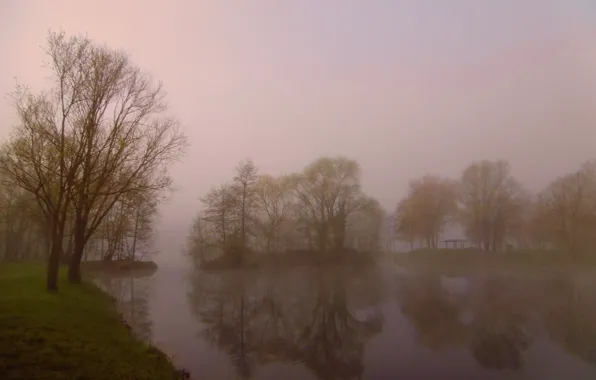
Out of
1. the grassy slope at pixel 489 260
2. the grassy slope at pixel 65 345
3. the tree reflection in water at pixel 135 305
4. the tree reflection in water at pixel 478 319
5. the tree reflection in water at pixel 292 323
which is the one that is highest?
the grassy slope at pixel 489 260

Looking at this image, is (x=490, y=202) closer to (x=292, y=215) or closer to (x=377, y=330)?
(x=292, y=215)

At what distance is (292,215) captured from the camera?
41.9m

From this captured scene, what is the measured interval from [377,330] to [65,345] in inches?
398

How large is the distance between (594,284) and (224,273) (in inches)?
1120

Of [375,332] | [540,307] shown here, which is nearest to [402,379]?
[375,332]

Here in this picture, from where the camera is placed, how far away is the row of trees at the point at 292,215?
38.9 m

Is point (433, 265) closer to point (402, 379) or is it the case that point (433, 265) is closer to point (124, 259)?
point (124, 259)

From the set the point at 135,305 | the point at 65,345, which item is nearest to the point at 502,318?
the point at 65,345

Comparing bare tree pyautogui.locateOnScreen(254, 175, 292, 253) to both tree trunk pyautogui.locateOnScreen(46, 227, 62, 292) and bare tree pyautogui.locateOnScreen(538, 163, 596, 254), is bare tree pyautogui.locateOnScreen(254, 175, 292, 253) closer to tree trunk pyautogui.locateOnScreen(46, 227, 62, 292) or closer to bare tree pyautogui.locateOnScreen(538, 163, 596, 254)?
tree trunk pyautogui.locateOnScreen(46, 227, 62, 292)

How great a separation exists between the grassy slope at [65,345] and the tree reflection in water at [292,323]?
284 centimetres

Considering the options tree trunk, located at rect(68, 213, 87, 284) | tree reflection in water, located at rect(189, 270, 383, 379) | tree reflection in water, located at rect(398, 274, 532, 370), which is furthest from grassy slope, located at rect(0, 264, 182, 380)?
tree reflection in water, located at rect(398, 274, 532, 370)

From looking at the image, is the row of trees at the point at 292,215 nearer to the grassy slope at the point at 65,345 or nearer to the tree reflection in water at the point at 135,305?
the tree reflection in water at the point at 135,305

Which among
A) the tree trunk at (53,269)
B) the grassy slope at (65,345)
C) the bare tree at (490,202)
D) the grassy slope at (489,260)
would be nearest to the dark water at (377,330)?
the grassy slope at (65,345)

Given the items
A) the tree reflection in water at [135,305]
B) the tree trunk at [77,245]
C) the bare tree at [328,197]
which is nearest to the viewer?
the tree reflection in water at [135,305]
